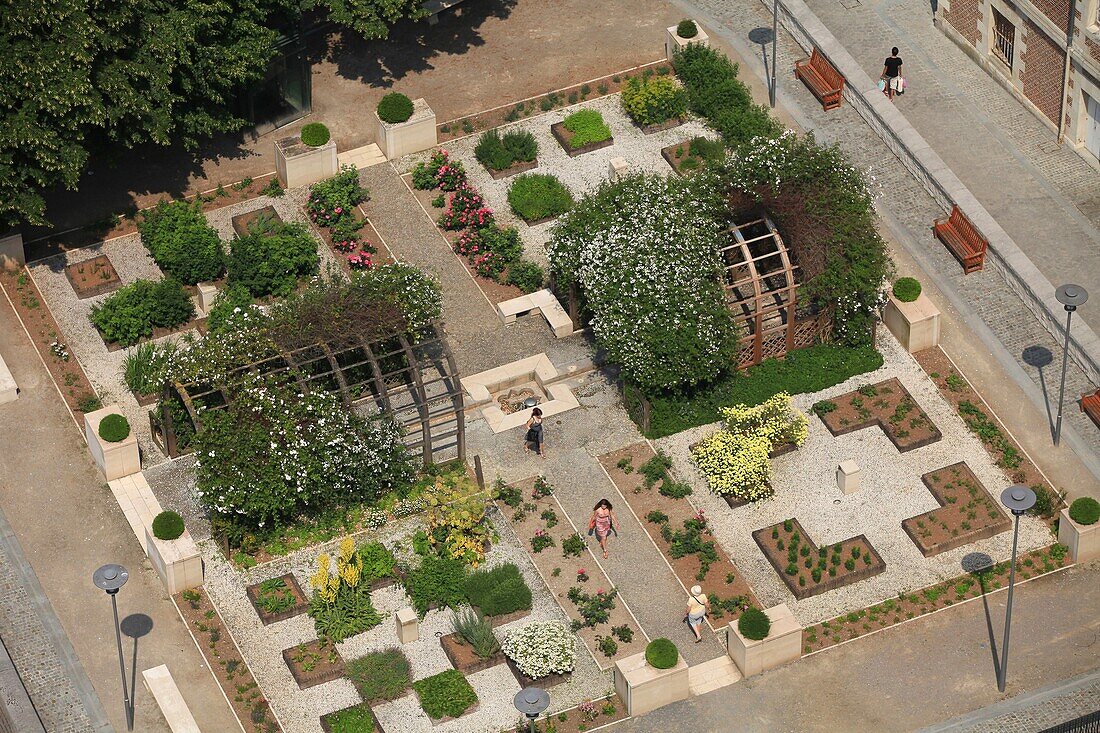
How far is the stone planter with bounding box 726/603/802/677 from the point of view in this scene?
54.8 meters

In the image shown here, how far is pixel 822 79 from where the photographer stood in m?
70.1

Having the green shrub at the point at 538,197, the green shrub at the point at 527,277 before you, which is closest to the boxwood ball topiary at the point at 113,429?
the green shrub at the point at 527,277

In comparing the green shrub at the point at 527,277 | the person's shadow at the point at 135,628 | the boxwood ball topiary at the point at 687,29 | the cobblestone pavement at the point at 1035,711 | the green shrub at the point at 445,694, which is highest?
the boxwood ball topiary at the point at 687,29

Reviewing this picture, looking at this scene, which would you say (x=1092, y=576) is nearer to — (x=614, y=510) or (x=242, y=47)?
(x=614, y=510)

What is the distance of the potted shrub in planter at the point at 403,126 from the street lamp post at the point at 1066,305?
19.5 meters

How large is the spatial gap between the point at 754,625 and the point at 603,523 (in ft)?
16.3

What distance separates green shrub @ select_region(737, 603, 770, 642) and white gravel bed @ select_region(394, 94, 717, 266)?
1587 cm

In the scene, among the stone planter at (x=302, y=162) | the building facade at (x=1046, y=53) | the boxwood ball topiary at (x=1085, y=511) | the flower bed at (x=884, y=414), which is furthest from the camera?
the stone planter at (x=302, y=162)

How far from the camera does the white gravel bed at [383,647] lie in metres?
54.6

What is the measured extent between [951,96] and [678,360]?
1623 centimetres

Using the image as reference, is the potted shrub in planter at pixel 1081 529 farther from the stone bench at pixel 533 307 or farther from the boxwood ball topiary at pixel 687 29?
the boxwood ball topiary at pixel 687 29

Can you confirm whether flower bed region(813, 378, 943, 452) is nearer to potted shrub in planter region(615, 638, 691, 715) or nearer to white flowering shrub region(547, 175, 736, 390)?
white flowering shrub region(547, 175, 736, 390)

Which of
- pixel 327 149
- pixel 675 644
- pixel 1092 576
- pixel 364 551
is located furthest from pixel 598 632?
pixel 327 149

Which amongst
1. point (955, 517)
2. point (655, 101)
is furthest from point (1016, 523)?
point (655, 101)
